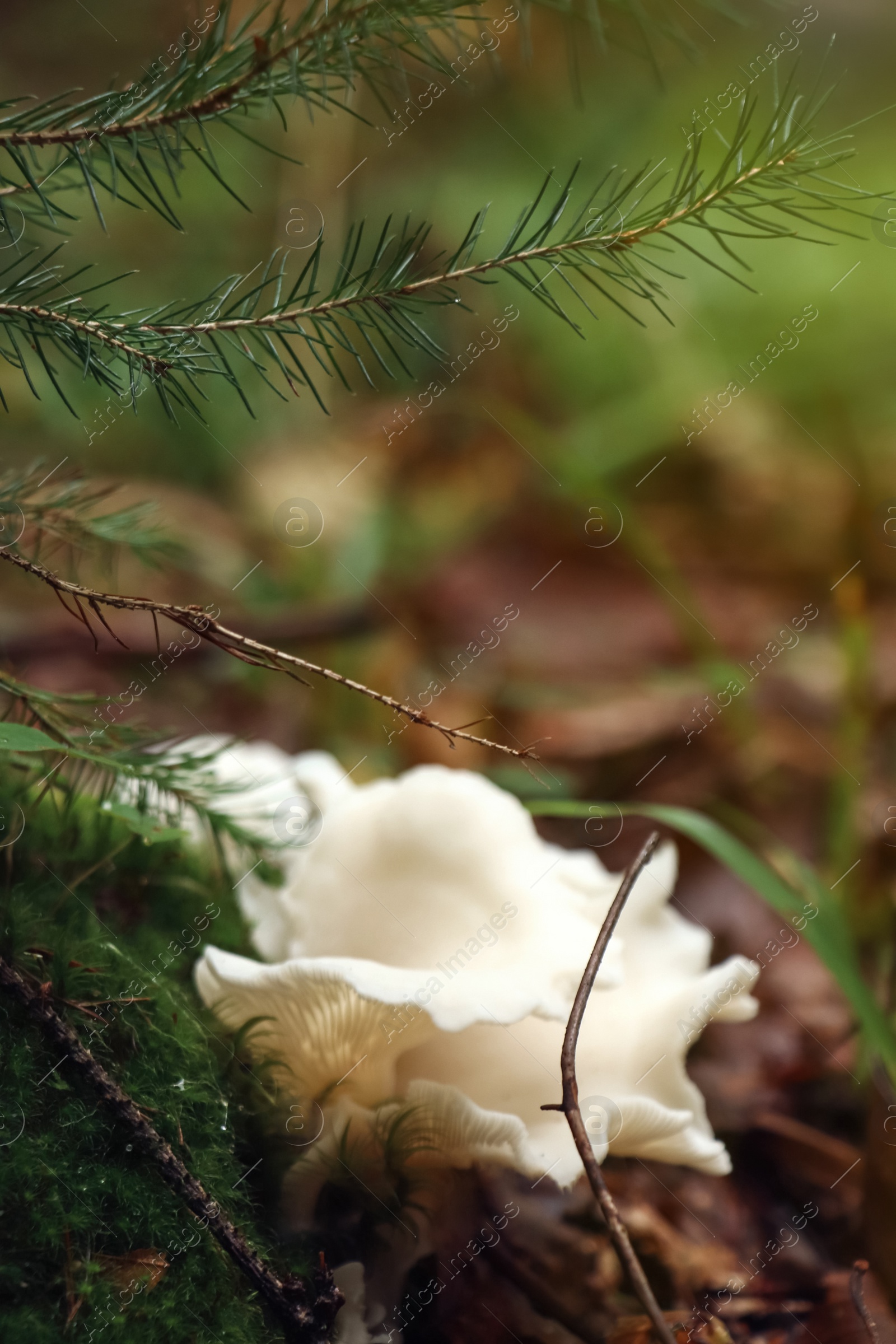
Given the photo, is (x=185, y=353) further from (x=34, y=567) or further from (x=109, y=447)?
→ (x=109, y=447)

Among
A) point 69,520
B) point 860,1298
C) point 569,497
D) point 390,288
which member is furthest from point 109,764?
point 569,497

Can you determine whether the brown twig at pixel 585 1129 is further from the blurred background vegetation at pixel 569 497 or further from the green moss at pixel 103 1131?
the blurred background vegetation at pixel 569 497

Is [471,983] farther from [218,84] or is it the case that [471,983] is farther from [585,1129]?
[218,84]

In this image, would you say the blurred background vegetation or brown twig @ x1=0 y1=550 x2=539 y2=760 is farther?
the blurred background vegetation

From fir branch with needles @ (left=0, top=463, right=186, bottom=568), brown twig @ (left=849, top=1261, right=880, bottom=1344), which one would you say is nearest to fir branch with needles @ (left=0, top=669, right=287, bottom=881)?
fir branch with needles @ (left=0, top=463, right=186, bottom=568)

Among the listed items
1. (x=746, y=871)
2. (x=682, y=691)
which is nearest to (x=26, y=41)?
(x=682, y=691)

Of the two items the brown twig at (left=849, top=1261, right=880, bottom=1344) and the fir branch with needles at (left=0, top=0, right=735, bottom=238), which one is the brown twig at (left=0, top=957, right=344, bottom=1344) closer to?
the brown twig at (left=849, top=1261, right=880, bottom=1344)
